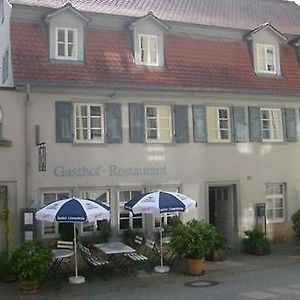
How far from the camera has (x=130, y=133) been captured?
57.6 ft

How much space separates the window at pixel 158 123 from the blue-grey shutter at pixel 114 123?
39.2 inches

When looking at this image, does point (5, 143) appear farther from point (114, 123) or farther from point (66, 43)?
point (66, 43)

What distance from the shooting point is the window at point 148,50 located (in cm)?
1841

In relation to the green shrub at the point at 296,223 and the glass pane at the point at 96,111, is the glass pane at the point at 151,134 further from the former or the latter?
the green shrub at the point at 296,223

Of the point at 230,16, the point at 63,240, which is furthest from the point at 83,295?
the point at 230,16

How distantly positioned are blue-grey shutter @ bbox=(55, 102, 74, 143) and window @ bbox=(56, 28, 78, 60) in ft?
5.58

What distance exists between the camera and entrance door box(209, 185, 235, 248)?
63.6ft

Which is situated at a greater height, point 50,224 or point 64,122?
point 64,122

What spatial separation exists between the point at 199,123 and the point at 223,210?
3606 mm

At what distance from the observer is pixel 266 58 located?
805 inches

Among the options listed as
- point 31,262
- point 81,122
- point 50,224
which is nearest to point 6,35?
point 81,122

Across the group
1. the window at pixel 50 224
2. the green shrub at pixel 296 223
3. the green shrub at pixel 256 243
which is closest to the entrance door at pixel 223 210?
the green shrub at pixel 256 243

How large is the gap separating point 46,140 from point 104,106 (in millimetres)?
2182

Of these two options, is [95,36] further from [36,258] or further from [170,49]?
[36,258]
